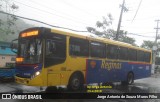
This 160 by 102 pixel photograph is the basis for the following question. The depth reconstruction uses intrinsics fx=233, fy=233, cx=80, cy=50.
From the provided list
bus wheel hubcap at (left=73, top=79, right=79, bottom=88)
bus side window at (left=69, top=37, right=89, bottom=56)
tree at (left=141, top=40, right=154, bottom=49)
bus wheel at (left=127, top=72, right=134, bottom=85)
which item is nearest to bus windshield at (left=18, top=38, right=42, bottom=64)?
bus side window at (left=69, top=37, right=89, bottom=56)

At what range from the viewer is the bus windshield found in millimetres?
10500

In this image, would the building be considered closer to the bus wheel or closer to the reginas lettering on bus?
the reginas lettering on bus

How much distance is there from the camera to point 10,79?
16703 millimetres

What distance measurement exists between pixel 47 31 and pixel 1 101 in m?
3.66

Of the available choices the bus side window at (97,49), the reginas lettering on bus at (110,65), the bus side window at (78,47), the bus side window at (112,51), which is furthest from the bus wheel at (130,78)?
the bus side window at (78,47)

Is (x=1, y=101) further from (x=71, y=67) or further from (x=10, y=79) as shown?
(x=10, y=79)

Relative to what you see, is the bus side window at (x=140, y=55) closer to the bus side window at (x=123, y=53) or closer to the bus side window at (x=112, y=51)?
the bus side window at (x=123, y=53)

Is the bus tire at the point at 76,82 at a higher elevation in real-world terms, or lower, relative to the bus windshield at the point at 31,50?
lower

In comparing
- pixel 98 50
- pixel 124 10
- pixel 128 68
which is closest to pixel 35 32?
pixel 98 50

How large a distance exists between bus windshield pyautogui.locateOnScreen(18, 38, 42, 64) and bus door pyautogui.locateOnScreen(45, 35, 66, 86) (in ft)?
1.18

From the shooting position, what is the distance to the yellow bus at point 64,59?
34.5ft

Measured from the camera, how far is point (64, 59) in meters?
11.6

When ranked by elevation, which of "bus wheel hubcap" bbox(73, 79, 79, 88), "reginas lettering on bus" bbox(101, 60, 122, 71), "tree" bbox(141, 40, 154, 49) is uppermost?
"tree" bbox(141, 40, 154, 49)

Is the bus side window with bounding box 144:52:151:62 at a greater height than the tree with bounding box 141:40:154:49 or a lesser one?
lesser
